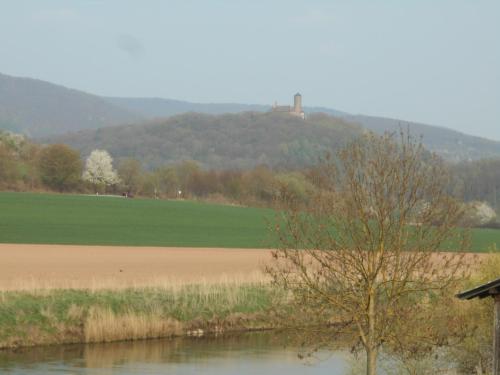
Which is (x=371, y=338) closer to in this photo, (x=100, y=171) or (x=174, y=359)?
(x=174, y=359)

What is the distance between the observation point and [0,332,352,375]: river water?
25281 mm

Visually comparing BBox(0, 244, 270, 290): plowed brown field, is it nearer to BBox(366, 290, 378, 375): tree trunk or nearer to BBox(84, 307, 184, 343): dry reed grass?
BBox(84, 307, 184, 343): dry reed grass

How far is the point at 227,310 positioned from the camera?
33.0m

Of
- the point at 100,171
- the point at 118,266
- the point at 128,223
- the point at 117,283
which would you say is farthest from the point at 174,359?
the point at 100,171

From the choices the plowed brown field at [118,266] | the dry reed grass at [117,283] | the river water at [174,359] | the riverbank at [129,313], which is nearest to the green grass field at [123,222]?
the plowed brown field at [118,266]

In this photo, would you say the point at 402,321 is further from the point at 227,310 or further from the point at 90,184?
the point at 90,184

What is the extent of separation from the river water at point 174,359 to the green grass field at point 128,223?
98.6 ft

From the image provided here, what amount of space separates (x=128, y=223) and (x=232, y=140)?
362 ft

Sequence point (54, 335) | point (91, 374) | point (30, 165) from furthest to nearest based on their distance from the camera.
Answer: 1. point (30, 165)
2. point (54, 335)
3. point (91, 374)

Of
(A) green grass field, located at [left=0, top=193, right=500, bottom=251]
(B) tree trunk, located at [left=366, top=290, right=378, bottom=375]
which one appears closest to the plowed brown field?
(A) green grass field, located at [left=0, top=193, right=500, bottom=251]

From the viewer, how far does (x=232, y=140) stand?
183 metres

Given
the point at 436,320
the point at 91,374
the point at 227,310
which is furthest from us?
the point at 227,310

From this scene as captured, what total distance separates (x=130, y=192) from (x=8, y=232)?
1387 inches

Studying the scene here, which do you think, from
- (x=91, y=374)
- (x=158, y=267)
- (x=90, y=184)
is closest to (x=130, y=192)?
(x=90, y=184)
